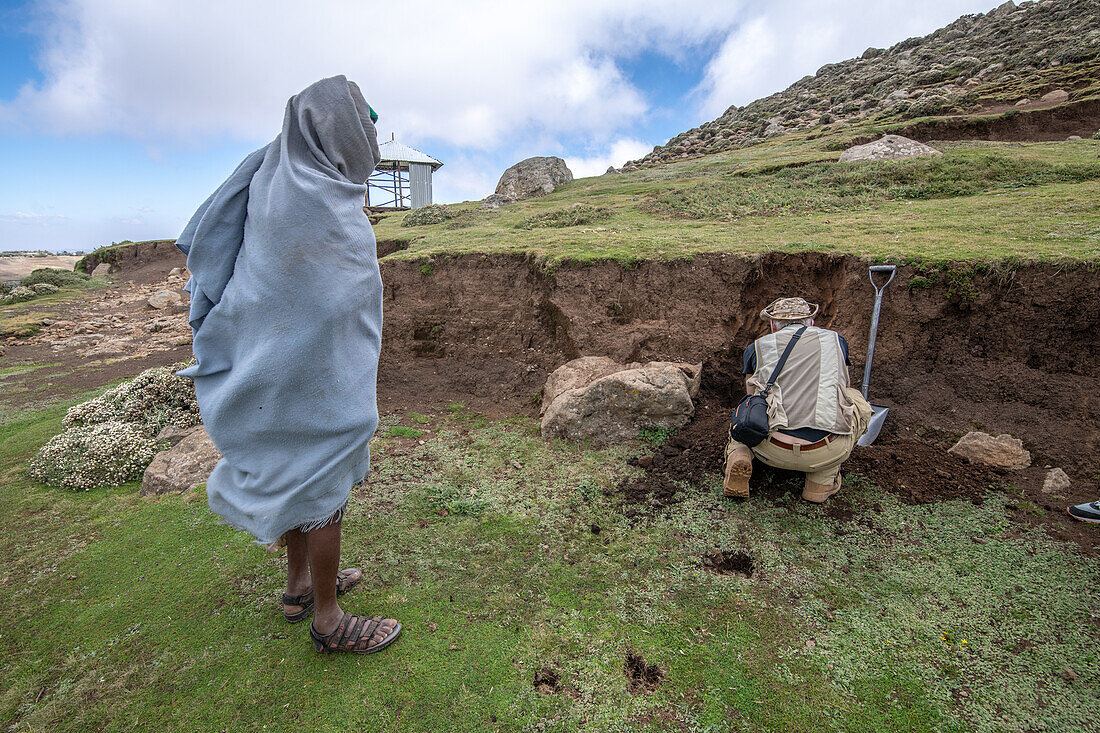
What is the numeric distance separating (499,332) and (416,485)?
11.4 ft

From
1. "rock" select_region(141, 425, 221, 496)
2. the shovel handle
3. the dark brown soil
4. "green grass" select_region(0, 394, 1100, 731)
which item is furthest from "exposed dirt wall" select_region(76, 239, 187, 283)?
the shovel handle

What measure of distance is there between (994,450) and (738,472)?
2.21 meters

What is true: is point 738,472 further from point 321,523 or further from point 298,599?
point 298,599

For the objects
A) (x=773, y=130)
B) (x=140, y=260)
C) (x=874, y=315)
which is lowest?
(x=874, y=315)

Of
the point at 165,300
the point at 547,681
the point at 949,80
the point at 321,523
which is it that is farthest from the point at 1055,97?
the point at 165,300

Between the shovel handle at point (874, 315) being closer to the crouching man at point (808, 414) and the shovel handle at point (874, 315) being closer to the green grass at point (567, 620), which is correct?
the crouching man at point (808, 414)

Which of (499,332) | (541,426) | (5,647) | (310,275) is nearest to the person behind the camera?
(310,275)

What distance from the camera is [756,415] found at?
3.71 meters

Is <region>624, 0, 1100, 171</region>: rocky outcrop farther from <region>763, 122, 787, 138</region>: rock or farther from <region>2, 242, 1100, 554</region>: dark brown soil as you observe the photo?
<region>2, 242, 1100, 554</region>: dark brown soil

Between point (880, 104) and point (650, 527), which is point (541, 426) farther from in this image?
point (880, 104)

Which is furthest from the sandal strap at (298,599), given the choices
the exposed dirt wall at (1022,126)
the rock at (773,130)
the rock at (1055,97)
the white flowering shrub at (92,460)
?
the rock at (773,130)

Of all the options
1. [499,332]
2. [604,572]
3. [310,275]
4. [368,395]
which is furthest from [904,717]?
[499,332]

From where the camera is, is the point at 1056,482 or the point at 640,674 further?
the point at 1056,482

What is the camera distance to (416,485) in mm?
4430
